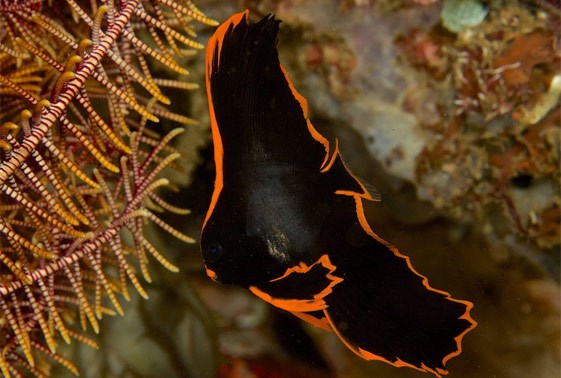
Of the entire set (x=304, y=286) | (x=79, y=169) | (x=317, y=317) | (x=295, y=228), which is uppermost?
(x=79, y=169)

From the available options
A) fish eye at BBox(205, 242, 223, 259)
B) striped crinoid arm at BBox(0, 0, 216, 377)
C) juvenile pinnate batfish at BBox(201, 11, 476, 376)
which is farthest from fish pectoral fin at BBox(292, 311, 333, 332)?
striped crinoid arm at BBox(0, 0, 216, 377)

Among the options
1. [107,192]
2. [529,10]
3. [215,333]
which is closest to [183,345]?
[215,333]

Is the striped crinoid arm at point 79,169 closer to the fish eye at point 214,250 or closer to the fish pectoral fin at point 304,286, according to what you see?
the fish eye at point 214,250

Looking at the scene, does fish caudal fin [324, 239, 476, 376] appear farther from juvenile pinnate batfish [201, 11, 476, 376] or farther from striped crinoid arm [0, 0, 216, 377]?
striped crinoid arm [0, 0, 216, 377]

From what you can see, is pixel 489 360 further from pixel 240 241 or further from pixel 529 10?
pixel 529 10

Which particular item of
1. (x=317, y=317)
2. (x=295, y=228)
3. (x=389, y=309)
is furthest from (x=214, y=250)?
(x=389, y=309)

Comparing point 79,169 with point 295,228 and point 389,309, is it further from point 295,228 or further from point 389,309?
point 389,309

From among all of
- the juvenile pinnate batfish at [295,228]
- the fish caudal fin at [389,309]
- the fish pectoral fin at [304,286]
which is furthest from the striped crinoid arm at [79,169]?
the fish caudal fin at [389,309]
